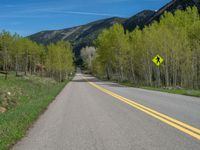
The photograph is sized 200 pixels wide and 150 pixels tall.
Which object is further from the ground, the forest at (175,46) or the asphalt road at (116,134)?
the forest at (175,46)

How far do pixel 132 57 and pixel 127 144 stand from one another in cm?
5427

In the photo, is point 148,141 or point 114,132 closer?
point 148,141

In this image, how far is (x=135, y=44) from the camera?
5506 centimetres

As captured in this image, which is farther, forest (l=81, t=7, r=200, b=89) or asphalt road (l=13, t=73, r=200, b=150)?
forest (l=81, t=7, r=200, b=89)

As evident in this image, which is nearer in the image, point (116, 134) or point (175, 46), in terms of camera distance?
point (116, 134)

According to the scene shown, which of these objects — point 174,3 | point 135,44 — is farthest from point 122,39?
point 174,3

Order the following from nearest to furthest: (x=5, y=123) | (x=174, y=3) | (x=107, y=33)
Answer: (x=5, y=123) → (x=107, y=33) → (x=174, y=3)

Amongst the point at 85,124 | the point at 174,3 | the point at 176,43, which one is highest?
the point at 174,3

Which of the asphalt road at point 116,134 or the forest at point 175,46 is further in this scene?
the forest at point 175,46

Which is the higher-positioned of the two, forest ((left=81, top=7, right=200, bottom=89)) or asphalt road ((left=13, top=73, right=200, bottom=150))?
forest ((left=81, top=7, right=200, bottom=89))

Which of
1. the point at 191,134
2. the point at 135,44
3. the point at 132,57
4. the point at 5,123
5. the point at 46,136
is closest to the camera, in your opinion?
the point at 191,134

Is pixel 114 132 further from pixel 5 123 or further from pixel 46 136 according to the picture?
pixel 5 123

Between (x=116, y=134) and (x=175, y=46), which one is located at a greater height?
(x=175, y=46)

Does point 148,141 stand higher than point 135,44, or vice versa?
point 135,44
